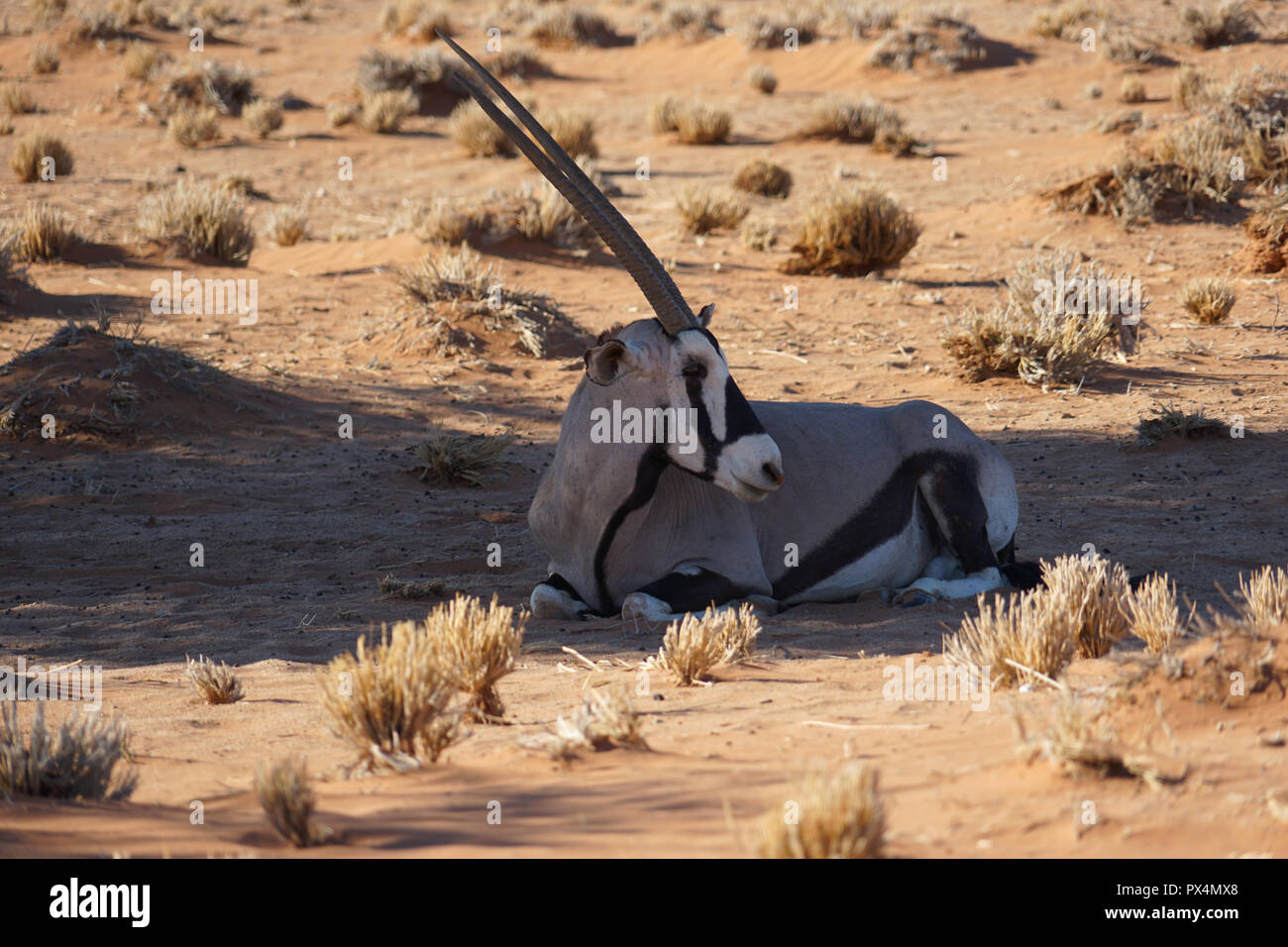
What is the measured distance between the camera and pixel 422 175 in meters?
21.1

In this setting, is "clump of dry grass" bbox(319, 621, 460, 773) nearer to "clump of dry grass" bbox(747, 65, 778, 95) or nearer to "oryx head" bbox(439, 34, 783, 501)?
"oryx head" bbox(439, 34, 783, 501)

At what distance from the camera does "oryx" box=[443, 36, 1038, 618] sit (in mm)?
6035

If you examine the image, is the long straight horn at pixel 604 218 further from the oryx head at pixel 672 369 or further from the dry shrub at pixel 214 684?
the dry shrub at pixel 214 684

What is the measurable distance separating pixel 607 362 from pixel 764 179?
13.9 m

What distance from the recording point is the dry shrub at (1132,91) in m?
23.1

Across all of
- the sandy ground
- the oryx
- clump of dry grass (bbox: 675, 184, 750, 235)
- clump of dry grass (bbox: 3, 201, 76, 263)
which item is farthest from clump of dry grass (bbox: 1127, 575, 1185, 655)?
clump of dry grass (bbox: 3, 201, 76, 263)

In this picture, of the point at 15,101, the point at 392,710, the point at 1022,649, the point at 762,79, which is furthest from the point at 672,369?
the point at 15,101

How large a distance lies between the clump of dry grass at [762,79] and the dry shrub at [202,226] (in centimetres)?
1511

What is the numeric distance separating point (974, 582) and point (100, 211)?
15.2 m

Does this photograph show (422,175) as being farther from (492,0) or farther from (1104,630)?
(492,0)

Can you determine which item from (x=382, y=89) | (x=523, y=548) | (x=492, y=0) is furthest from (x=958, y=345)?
(x=492, y=0)

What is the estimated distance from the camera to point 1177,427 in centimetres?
922

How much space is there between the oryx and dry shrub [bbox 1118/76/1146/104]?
1881 centimetres

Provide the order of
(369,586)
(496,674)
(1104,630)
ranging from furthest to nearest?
1. (369,586)
2. (1104,630)
3. (496,674)
